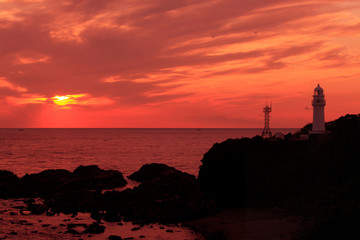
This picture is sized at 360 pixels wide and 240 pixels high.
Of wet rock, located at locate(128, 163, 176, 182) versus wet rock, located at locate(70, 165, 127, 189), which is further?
wet rock, located at locate(128, 163, 176, 182)

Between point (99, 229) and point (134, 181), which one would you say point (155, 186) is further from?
point (99, 229)

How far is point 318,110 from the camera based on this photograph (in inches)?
2286

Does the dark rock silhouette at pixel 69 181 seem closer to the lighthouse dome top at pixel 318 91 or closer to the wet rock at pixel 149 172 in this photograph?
the wet rock at pixel 149 172

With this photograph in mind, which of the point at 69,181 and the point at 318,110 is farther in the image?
the point at 318,110

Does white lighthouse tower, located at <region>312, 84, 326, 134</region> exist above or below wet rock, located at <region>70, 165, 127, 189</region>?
above

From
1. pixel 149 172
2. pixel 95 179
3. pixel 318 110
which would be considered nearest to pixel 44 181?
pixel 95 179

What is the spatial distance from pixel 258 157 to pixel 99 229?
1858 cm

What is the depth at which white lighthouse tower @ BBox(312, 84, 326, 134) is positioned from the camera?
57.4m

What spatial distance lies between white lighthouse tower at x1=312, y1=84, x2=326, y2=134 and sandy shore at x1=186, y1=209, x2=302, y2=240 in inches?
1012

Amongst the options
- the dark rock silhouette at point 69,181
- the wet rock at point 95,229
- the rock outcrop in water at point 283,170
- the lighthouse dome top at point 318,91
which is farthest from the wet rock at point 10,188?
the lighthouse dome top at point 318,91

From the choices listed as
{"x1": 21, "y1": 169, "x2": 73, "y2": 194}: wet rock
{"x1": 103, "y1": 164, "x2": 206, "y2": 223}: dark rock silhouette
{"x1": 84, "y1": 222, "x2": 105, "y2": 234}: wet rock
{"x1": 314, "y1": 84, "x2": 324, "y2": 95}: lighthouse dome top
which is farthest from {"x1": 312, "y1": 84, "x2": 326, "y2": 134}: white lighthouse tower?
{"x1": 21, "y1": 169, "x2": 73, "y2": 194}: wet rock

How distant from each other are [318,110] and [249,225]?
32142 mm

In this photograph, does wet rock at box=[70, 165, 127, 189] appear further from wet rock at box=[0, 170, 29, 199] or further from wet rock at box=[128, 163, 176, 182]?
wet rock at box=[0, 170, 29, 199]

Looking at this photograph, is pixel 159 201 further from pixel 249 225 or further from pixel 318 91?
pixel 318 91
